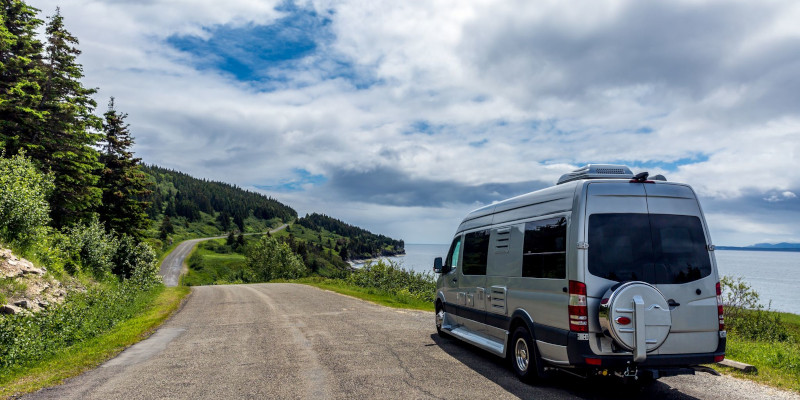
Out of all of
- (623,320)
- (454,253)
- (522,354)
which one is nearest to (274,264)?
(454,253)

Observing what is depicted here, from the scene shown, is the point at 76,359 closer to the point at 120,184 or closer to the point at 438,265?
the point at 438,265

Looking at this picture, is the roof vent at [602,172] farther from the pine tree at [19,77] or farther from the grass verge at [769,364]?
the pine tree at [19,77]

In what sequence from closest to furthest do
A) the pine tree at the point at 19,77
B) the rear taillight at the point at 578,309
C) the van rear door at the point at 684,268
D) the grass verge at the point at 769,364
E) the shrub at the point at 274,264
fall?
the rear taillight at the point at 578,309, the van rear door at the point at 684,268, the grass verge at the point at 769,364, the pine tree at the point at 19,77, the shrub at the point at 274,264

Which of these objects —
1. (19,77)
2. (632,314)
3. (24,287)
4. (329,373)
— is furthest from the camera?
(19,77)

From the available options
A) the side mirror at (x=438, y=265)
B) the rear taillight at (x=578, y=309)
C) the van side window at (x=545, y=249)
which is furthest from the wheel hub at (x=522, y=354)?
the side mirror at (x=438, y=265)

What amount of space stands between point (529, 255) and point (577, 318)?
161cm

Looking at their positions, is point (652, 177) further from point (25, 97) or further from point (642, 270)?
point (25, 97)

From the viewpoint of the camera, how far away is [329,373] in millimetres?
8047

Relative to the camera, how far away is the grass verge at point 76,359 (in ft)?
25.7

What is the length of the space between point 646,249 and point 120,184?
125ft

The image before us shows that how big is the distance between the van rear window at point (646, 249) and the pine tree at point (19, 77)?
2876cm

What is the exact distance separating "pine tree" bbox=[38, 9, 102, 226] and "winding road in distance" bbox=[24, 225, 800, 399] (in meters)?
20.1

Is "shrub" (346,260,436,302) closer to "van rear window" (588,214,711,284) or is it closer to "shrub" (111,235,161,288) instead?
"shrub" (111,235,161,288)

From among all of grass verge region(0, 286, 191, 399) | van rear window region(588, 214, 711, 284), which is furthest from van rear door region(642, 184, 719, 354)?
grass verge region(0, 286, 191, 399)
